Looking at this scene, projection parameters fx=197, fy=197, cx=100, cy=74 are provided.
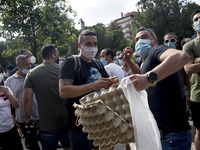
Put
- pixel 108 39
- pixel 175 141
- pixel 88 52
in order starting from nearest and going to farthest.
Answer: pixel 175 141
pixel 88 52
pixel 108 39

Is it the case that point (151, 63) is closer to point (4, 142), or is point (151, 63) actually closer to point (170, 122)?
point (170, 122)

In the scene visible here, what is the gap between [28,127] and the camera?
11.1 feet

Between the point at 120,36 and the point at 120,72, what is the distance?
181 ft

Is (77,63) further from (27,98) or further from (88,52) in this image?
(27,98)

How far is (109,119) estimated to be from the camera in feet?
4.41

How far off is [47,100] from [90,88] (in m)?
1.10

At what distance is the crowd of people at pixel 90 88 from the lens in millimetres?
1761

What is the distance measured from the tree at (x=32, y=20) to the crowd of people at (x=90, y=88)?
12.2m

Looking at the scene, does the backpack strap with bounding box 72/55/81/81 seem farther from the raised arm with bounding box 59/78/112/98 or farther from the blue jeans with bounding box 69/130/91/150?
the blue jeans with bounding box 69/130/91/150

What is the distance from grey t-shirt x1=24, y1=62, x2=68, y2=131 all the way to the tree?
41.7ft

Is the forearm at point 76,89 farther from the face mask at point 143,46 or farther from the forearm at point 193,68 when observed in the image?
the forearm at point 193,68

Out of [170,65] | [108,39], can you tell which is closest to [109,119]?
[170,65]

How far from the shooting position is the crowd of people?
69.3 inches

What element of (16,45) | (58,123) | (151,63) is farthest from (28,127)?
(16,45)
